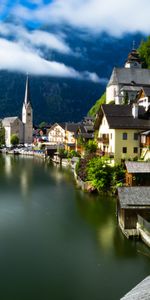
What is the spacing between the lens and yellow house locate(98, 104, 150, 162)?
128ft

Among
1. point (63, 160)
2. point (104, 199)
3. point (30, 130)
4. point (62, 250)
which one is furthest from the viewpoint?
point (30, 130)

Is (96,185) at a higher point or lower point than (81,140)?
lower

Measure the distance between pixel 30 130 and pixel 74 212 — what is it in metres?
113

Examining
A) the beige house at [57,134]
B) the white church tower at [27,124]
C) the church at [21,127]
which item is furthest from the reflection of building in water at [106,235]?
the white church tower at [27,124]

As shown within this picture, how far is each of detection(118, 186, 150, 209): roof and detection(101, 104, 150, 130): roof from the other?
16.7 metres

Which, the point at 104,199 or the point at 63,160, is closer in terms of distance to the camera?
the point at 104,199

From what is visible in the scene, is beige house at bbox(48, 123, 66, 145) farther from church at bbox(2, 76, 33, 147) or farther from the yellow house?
the yellow house

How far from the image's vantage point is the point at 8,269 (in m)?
16.7

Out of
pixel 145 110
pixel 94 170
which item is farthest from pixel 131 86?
pixel 94 170

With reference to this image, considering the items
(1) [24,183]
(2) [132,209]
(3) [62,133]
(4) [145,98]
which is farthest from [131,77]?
(2) [132,209]

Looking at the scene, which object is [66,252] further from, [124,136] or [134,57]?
[134,57]

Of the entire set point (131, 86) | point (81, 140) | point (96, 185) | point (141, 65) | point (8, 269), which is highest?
point (141, 65)

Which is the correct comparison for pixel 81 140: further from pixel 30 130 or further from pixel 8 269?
pixel 30 130

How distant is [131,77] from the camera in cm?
8162
